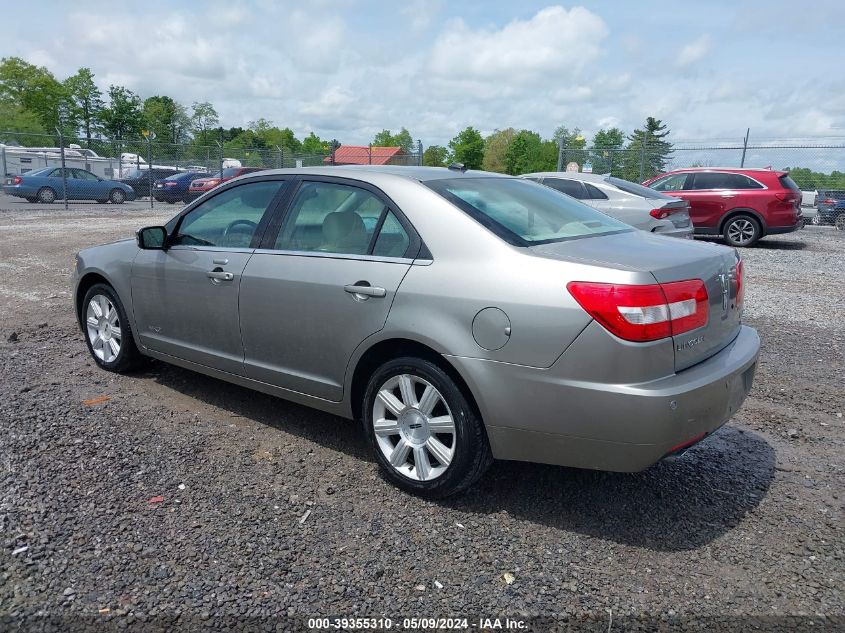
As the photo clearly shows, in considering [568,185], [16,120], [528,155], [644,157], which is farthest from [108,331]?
[528,155]

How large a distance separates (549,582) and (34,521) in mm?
2298

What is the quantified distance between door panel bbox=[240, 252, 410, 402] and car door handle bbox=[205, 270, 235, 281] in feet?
0.40

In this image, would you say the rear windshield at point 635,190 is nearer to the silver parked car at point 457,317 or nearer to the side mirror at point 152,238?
the silver parked car at point 457,317

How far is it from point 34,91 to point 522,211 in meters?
90.8

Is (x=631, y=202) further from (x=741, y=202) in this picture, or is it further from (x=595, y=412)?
(x=595, y=412)

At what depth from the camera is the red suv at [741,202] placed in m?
14.0

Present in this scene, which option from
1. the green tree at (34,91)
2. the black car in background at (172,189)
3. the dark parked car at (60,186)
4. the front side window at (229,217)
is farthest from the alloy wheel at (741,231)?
the green tree at (34,91)

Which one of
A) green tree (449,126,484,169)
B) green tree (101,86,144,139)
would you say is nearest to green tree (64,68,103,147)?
green tree (101,86,144,139)

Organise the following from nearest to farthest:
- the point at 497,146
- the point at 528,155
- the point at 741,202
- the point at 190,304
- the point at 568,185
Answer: the point at 190,304, the point at 568,185, the point at 741,202, the point at 528,155, the point at 497,146

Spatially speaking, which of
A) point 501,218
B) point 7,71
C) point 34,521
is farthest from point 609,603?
point 7,71

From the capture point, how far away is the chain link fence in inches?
920

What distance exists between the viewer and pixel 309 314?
12.3ft

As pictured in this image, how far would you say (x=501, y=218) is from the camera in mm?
3510

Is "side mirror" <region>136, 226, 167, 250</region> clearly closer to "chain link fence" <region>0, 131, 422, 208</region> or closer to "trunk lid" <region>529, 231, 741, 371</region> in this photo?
"trunk lid" <region>529, 231, 741, 371</region>
